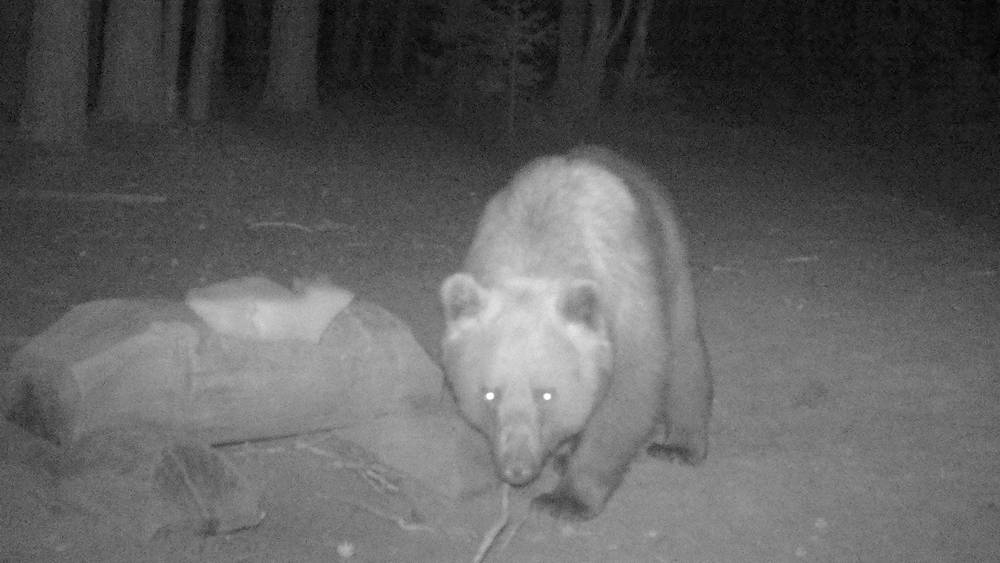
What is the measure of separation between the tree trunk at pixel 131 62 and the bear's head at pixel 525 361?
1317 cm

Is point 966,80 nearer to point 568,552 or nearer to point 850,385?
point 850,385

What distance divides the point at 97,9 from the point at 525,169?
54.3 ft

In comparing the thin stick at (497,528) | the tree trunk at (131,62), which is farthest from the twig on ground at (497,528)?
the tree trunk at (131,62)

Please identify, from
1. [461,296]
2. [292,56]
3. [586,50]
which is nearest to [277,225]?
[461,296]

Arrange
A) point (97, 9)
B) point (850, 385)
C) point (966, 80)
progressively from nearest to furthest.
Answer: point (850, 385) < point (97, 9) < point (966, 80)

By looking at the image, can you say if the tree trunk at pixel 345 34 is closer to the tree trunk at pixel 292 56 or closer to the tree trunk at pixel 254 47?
the tree trunk at pixel 254 47

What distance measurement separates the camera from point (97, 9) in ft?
69.6

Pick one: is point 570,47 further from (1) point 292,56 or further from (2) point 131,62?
(2) point 131,62

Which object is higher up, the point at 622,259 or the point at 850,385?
the point at 622,259

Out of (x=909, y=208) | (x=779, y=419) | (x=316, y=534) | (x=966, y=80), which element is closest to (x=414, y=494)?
(x=316, y=534)

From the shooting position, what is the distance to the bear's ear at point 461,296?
5.60 meters

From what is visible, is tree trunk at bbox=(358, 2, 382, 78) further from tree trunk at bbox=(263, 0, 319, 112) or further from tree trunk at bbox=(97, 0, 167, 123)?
tree trunk at bbox=(97, 0, 167, 123)

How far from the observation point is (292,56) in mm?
26031

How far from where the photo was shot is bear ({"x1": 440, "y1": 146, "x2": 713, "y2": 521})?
5512 mm
